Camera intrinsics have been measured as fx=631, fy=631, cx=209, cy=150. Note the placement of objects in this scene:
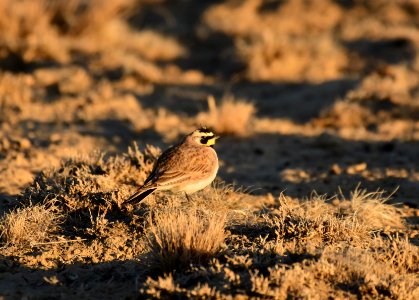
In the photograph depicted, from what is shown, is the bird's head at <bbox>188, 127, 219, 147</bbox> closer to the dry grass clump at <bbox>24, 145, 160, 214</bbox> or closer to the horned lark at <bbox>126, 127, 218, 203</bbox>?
the horned lark at <bbox>126, 127, 218, 203</bbox>

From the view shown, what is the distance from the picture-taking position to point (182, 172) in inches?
248

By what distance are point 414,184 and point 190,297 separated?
15.9 ft

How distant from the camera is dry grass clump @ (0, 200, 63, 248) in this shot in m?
5.71

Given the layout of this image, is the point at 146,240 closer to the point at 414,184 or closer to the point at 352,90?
the point at 414,184

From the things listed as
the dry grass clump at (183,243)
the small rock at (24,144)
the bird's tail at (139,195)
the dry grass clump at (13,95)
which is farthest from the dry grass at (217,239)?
the dry grass clump at (13,95)

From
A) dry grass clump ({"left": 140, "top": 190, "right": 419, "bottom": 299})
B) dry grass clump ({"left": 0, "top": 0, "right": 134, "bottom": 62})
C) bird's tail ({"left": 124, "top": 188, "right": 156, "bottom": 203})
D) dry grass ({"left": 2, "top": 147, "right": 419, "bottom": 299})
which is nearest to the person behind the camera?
dry grass clump ({"left": 140, "top": 190, "right": 419, "bottom": 299})

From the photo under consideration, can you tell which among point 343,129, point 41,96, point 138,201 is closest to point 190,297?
point 138,201

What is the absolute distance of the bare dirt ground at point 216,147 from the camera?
514 centimetres

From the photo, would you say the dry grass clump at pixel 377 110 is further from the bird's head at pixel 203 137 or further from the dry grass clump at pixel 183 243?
the dry grass clump at pixel 183 243

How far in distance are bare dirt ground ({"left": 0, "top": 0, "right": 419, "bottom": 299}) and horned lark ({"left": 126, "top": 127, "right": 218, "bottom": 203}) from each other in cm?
26

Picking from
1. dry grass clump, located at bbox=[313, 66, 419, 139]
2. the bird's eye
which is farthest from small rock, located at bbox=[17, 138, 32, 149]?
dry grass clump, located at bbox=[313, 66, 419, 139]

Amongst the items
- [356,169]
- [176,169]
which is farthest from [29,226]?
[356,169]

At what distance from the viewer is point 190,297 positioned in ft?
15.2

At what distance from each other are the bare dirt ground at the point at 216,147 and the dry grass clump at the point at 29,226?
0.02m
